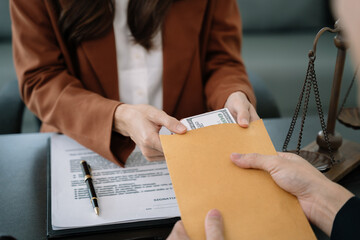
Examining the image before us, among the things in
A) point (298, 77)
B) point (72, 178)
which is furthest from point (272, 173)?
point (298, 77)

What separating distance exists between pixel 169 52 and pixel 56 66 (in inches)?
12.3

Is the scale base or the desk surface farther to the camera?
the scale base

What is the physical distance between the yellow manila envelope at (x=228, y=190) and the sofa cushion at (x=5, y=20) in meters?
1.87

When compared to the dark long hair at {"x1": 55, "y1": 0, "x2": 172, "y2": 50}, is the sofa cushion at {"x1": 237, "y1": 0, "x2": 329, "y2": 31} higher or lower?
lower

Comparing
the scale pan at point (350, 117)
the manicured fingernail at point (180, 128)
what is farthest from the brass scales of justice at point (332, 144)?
the manicured fingernail at point (180, 128)

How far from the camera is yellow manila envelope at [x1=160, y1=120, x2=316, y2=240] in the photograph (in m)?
0.59

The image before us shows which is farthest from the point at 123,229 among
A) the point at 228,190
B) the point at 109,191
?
the point at 228,190

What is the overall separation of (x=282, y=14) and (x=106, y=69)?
1767mm

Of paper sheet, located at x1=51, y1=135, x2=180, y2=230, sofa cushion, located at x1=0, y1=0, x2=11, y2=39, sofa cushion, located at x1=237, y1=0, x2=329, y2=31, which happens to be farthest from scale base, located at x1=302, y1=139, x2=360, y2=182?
sofa cushion, located at x1=0, y1=0, x2=11, y2=39

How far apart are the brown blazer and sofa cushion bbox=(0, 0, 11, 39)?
1.34m

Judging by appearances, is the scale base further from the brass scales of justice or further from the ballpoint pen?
the ballpoint pen

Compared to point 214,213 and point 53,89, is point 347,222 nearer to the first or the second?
point 214,213

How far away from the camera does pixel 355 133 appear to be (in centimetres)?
97

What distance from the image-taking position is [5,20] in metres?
2.14
